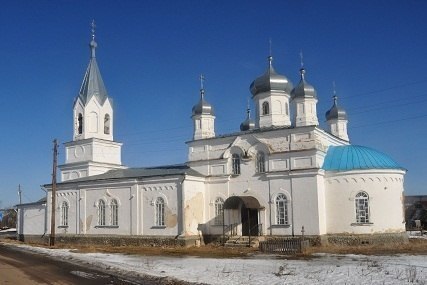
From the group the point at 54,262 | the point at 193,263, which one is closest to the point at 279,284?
the point at 193,263

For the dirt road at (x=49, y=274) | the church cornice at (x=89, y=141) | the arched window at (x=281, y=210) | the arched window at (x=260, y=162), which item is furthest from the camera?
the church cornice at (x=89, y=141)

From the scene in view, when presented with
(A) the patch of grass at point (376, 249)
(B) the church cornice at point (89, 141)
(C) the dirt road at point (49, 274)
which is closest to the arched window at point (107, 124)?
(B) the church cornice at point (89, 141)

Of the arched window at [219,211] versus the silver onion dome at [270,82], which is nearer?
the arched window at [219,211]

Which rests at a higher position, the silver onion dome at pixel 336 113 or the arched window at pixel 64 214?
the silver onion dome at pixel 336 113

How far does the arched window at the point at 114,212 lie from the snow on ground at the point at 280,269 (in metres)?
10.2

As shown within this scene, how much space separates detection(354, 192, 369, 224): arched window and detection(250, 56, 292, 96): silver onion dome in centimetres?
881

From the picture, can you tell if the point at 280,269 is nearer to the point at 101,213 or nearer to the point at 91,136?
the point at 101,213

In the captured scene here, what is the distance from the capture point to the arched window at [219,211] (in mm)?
31141

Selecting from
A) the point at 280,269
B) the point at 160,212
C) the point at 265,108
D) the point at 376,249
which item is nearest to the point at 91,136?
the point at 160,212

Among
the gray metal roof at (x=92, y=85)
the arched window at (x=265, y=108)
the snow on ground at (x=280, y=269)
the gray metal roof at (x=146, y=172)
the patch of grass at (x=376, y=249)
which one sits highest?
the gray metal roof at (x=92, y=85)

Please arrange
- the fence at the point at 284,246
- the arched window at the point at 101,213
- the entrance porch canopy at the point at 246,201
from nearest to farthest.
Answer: the fence at the point at 284,246, the entrance porch canopy at the point at 246,201, the arched window at the point at 101,213

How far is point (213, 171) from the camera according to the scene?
31.8 meters

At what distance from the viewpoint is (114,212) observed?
33750 mm

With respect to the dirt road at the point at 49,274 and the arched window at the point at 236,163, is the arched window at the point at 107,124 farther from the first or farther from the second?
the dirt road at the point at 49,274
